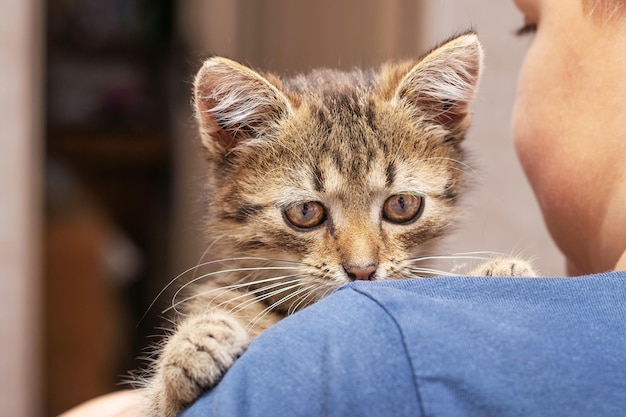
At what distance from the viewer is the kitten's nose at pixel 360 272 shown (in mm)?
1040

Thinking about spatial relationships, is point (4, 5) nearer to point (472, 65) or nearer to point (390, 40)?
point (390, 40)

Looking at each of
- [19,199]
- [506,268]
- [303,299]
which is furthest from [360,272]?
[19,199]

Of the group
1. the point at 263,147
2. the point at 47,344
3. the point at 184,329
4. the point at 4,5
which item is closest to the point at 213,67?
the point at 263,147

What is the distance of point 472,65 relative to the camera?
114 centimetres

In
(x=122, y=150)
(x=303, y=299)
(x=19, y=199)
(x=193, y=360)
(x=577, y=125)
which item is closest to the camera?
(x=193, y=360)

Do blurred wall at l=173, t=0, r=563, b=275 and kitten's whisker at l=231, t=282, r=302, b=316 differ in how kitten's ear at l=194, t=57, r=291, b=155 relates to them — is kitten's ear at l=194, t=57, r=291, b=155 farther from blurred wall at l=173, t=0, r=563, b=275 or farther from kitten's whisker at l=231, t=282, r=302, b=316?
kitten's whisker at l=231, t=282, r=302, b=316

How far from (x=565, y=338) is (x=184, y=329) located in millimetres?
502

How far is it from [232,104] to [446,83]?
1.06 ft

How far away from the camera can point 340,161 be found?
3.62 feet

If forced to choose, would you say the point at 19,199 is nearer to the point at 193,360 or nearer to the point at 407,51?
the point at 407,51

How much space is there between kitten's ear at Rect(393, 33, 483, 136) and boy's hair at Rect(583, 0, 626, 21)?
19 centimetres

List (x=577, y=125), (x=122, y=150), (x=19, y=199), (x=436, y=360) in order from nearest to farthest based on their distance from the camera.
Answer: (x=436, y=360) < (x=577, y=125) < (x=19, y=199) < (x=122, y=150)

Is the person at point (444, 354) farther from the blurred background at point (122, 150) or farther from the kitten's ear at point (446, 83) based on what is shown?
the blurred background at point (122, 150)

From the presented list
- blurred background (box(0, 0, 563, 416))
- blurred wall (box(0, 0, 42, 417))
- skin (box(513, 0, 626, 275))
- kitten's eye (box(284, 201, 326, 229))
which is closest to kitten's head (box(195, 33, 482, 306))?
kitten's eye (box(284, 201, 326, 229))
